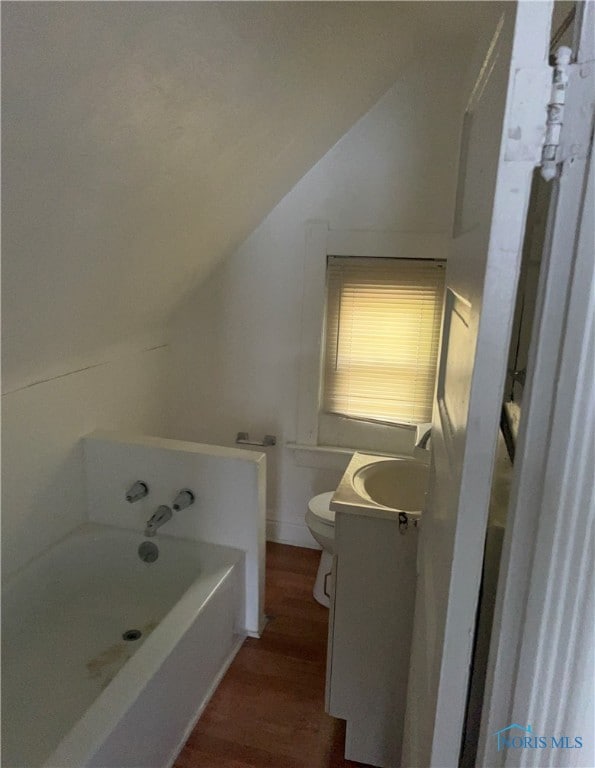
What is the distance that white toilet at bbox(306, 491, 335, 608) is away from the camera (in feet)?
6.59

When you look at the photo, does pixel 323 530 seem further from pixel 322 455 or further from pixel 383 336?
pixel 383 336

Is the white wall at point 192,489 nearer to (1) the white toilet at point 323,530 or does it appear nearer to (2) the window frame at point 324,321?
(1) the white toilet at point 323,530

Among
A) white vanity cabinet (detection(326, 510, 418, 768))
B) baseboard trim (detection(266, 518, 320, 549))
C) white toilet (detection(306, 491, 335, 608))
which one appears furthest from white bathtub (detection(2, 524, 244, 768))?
baseboard trim (detection(266, 518, 320, 549))

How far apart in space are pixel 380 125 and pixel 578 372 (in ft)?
6.98

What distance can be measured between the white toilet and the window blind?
62 cm

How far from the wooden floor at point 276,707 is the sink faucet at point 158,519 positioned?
621 mm

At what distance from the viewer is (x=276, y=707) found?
1763 mm

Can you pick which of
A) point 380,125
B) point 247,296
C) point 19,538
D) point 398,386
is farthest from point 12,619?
point 380,125

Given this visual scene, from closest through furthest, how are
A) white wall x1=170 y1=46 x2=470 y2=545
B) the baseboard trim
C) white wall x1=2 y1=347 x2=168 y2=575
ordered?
white wall x1=2 y1=347 x2=168 y2=575
white wall x1=170 y1=46 x2=470 y2=545
the baseboard trim

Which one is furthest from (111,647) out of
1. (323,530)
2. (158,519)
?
(323,530)

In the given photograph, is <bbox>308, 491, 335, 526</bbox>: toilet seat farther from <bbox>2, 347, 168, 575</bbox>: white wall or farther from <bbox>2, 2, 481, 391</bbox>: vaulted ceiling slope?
<bbox>2, 2, 481, 391</bbox>: vaulted ceiling slope

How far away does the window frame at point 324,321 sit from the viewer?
233 cm

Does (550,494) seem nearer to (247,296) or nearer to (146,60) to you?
(146,60)

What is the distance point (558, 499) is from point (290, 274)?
2119mm
